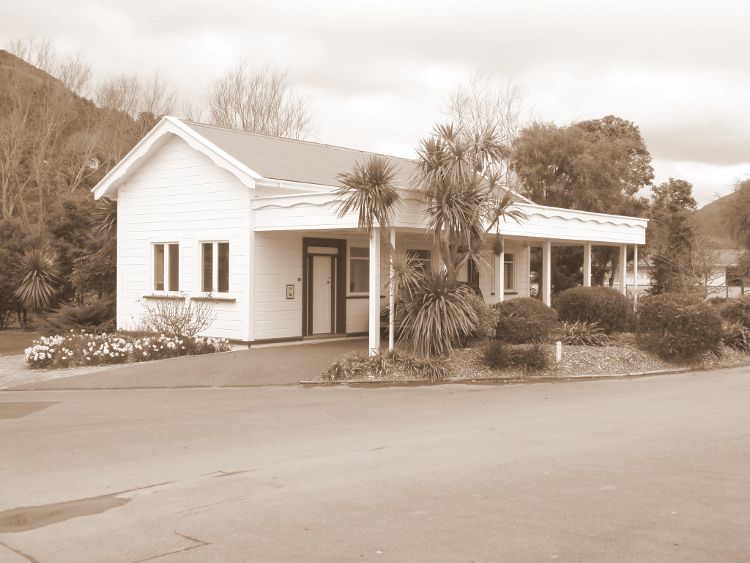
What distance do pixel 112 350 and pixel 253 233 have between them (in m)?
4.05

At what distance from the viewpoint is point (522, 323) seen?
680 inches

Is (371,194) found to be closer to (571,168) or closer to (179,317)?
(179,317)

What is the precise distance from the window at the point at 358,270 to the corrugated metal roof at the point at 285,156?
207 centimetres

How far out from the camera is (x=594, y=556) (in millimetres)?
5488

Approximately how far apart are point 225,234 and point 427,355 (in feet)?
22.3

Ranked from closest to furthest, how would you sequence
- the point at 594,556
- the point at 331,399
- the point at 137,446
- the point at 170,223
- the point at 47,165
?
1. the point at 594,556
2. the point at 137,446
3. the point at 331,399
4. the point at 170,223
5. the point at 47,165

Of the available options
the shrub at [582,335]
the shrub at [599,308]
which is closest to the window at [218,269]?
the shrub at [582,335]

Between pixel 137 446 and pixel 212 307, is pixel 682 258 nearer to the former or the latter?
pixel 212 307

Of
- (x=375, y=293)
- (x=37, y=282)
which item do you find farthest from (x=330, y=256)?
(x=37, y=282)

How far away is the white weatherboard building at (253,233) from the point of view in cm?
1909

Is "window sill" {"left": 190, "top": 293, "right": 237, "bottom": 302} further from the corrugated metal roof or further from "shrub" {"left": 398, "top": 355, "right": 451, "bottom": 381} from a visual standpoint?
"shrub" {"left": 398, "top": 355, "right": 451, "bottom": 381}

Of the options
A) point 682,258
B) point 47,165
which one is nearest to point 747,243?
point 682,258

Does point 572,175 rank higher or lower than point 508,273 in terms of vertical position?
higher

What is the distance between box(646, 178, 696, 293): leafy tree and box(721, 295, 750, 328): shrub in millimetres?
10691
